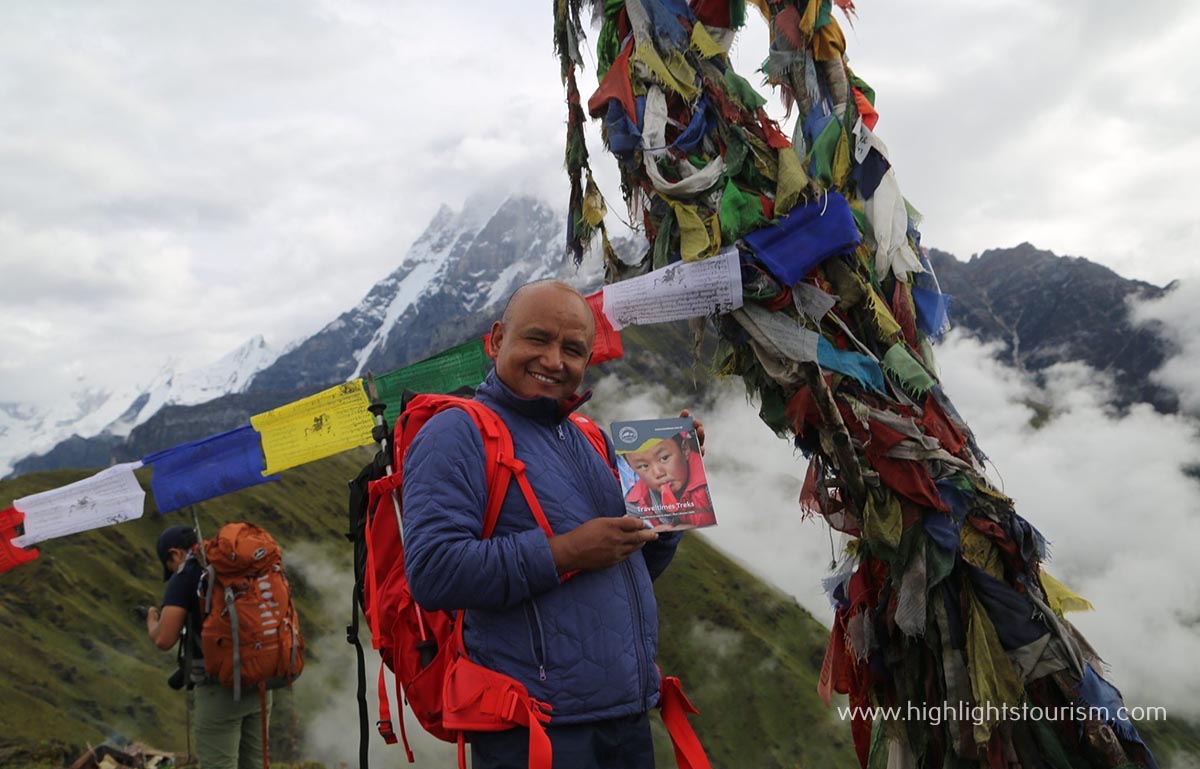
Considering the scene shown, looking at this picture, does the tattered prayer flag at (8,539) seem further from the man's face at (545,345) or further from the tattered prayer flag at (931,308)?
the tattered prayer flag at (931,308)

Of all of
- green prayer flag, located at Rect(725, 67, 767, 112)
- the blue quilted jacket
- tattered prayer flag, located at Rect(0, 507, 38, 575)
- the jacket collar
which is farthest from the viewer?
tattered prayer flag, located at Rect(0, 507, 38, 575)

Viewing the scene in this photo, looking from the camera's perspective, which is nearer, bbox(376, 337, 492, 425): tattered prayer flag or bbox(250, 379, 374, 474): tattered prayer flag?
bbox(376, 337, 492, 425): tattered prayer flag

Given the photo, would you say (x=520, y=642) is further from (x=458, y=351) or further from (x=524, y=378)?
(x=458, y=351)

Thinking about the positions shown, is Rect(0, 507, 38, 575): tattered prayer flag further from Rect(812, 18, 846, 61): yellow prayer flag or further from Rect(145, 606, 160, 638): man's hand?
Rect(812, 18, 846, 61): yellow prayer flag

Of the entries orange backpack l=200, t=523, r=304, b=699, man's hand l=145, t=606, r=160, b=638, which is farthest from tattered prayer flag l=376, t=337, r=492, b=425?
man's hand l=145, t=606, r=160, b=638

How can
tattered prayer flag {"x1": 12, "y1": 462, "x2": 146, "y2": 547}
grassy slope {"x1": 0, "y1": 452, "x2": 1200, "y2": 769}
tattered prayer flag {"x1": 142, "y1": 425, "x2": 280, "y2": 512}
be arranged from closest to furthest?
tattered prayer flag {"x1": 142, "y1": 425, "x2": 280, "y2": 512} < tattered prayer flag {"x1": 12, "y1": 462, "x2": 146, "y2": 547} < grassy slope {"x1": 0, "y1": 452, "x2": 1200, "y2": 769}

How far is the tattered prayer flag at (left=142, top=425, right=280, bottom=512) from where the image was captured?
930 centimetres

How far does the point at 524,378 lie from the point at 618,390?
478 ft

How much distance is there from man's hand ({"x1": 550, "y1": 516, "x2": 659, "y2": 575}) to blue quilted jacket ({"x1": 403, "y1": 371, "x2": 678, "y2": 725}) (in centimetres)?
5

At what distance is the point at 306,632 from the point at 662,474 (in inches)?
3228

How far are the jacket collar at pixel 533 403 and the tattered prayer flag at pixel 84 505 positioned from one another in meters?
8.87

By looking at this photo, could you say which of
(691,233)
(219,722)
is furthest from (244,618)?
(691,233)

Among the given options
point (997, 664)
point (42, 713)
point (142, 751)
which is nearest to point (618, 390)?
point (42, 713)

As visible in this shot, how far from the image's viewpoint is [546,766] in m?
2.44
